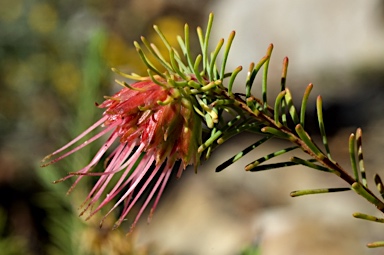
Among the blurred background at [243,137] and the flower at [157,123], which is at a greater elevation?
the flower at [157,123]

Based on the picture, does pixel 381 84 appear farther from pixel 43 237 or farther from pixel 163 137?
pixel 163 137

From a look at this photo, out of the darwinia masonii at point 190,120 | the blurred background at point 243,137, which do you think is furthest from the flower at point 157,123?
the blurred background at point 243,137

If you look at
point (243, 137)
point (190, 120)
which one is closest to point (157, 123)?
point (190, 120)

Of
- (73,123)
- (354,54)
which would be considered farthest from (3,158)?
(73,123)

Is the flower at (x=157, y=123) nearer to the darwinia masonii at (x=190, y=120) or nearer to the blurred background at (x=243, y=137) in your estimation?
the darwinia masonii at (x=190, y=120)

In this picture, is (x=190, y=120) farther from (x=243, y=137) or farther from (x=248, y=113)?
(x=243, y=137)

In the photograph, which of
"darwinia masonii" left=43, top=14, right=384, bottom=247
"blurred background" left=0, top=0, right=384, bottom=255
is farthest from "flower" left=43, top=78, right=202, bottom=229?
"blurred background" left=0, top=0, right=384, bottom=255

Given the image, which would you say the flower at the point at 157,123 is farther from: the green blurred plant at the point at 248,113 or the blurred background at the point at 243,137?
the blurred background at the point at 243,137

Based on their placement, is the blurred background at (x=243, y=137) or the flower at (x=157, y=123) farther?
the blurred background at (x=243, y=137)

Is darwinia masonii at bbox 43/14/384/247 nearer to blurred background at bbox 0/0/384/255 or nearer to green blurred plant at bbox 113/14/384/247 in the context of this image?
green blurred plant at bbox 113/14/384/247
